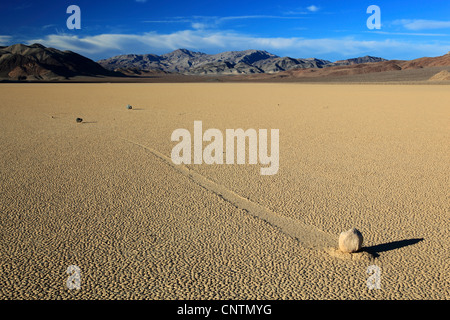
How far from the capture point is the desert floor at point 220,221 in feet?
8.98

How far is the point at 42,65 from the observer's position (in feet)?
303

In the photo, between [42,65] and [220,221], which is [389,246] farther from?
[42,65]

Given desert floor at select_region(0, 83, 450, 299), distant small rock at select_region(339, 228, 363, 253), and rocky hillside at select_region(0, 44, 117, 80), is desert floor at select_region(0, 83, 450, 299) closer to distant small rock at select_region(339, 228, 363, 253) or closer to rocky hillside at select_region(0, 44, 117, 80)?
distant small rock at select_region(339, 228, 363, 253)

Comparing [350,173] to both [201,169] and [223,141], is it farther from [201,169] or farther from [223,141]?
[223,141]

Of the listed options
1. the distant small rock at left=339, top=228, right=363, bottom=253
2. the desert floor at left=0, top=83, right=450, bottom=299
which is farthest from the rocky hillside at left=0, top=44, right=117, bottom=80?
the distant small rock at left=339, top=228, right=363, bottom=253

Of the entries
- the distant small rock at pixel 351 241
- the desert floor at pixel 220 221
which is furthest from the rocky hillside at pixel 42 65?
the distant small rock at pixel 351 241

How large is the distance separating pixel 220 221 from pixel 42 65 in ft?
332

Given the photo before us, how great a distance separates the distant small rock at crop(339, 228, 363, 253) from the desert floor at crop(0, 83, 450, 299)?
0.11 metres

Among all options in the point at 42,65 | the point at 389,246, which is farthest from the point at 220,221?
the point at 42,65

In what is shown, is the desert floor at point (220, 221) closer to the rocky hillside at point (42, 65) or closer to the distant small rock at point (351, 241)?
the distant small rock at point (351, 241)

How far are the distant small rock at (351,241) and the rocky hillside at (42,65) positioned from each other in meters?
87.5

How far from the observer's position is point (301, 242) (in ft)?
11.1

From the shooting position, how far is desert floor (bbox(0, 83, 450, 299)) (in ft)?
8.98
